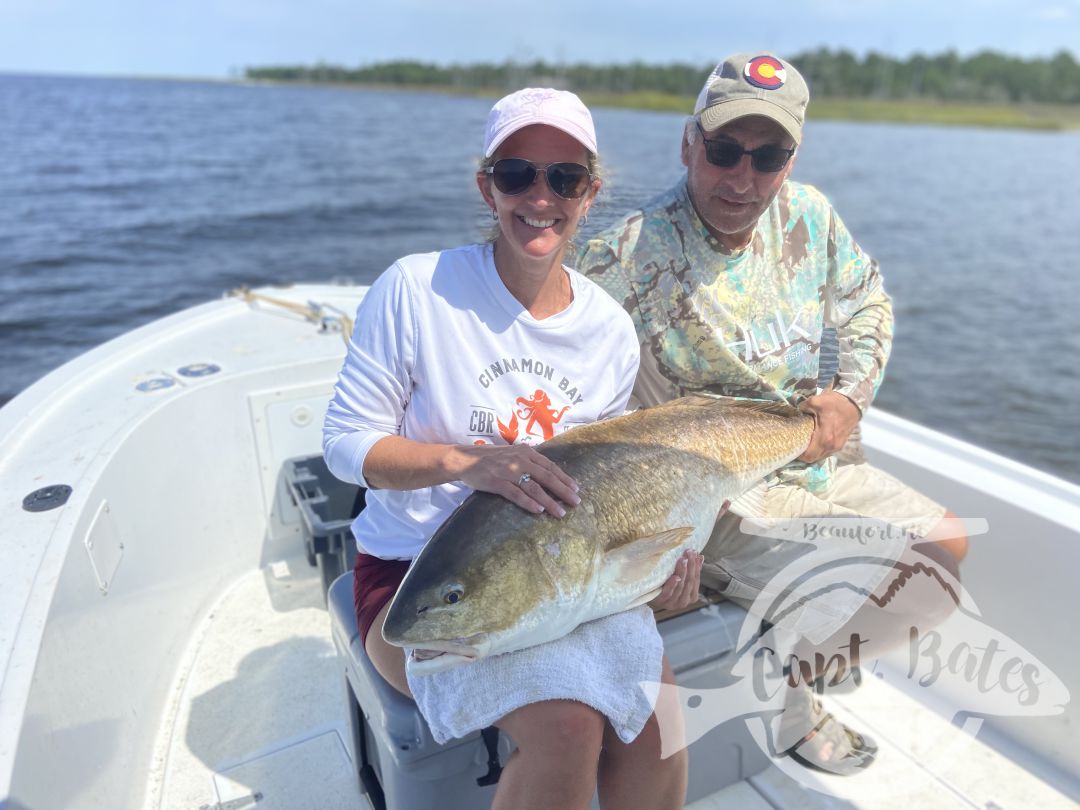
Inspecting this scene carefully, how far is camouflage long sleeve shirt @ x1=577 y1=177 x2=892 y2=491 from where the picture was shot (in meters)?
2.44

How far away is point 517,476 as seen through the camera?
5.57 feet

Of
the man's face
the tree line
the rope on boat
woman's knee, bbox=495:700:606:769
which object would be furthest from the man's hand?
the tree line

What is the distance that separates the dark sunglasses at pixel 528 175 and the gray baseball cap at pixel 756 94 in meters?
0.67

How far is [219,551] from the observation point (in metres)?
3.27

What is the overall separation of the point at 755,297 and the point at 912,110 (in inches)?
3249

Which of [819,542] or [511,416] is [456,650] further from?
[819,542]

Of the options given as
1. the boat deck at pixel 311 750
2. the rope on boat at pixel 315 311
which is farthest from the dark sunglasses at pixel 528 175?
the rope on boat at pixel 315 311

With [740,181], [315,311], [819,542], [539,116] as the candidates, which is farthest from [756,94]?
[315,311]

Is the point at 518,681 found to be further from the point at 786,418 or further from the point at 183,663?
the point at 183,663

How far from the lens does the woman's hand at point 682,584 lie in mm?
1921

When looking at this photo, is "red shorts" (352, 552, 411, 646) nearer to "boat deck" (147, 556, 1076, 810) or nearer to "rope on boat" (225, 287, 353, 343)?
"boat deck" (147, 556, 1076, 810)

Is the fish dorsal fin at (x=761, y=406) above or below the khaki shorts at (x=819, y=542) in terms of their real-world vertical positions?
above

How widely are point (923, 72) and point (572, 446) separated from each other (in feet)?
345

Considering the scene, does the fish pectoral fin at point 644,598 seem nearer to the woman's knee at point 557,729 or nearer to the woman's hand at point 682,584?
the woman's hand at point 682,584
